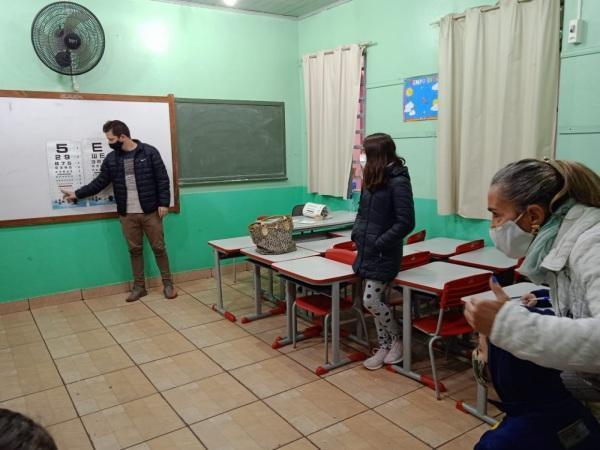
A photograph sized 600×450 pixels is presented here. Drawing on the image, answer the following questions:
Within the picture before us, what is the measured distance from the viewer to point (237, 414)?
2.56 m

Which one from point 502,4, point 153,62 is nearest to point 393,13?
point 502,4

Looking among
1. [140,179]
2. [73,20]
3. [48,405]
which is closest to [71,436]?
[48,405]

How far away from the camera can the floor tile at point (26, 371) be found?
291 cm

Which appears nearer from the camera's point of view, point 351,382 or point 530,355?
point 530,355

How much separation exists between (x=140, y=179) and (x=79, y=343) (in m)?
1.56

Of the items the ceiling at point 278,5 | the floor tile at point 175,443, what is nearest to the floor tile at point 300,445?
the floor tile at point 175,443

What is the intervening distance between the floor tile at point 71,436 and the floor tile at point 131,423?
0.03m

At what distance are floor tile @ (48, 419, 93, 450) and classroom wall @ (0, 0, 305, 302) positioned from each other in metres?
2.27

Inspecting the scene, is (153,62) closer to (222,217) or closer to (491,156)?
(222,217)

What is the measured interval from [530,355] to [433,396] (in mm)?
1845

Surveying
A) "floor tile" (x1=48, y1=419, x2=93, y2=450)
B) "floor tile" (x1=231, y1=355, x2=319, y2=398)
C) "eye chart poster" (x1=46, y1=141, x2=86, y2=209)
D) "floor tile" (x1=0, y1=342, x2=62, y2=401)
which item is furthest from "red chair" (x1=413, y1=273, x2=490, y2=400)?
"eye chart poster" (x1=46, y1=141, x2=86, y2=209)

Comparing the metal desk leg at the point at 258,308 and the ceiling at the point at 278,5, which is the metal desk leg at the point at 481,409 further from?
the ceiling at the point at 278,5

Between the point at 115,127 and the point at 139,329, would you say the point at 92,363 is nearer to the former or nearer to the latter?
the point at 139,329

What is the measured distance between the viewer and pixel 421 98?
13.7 feet
